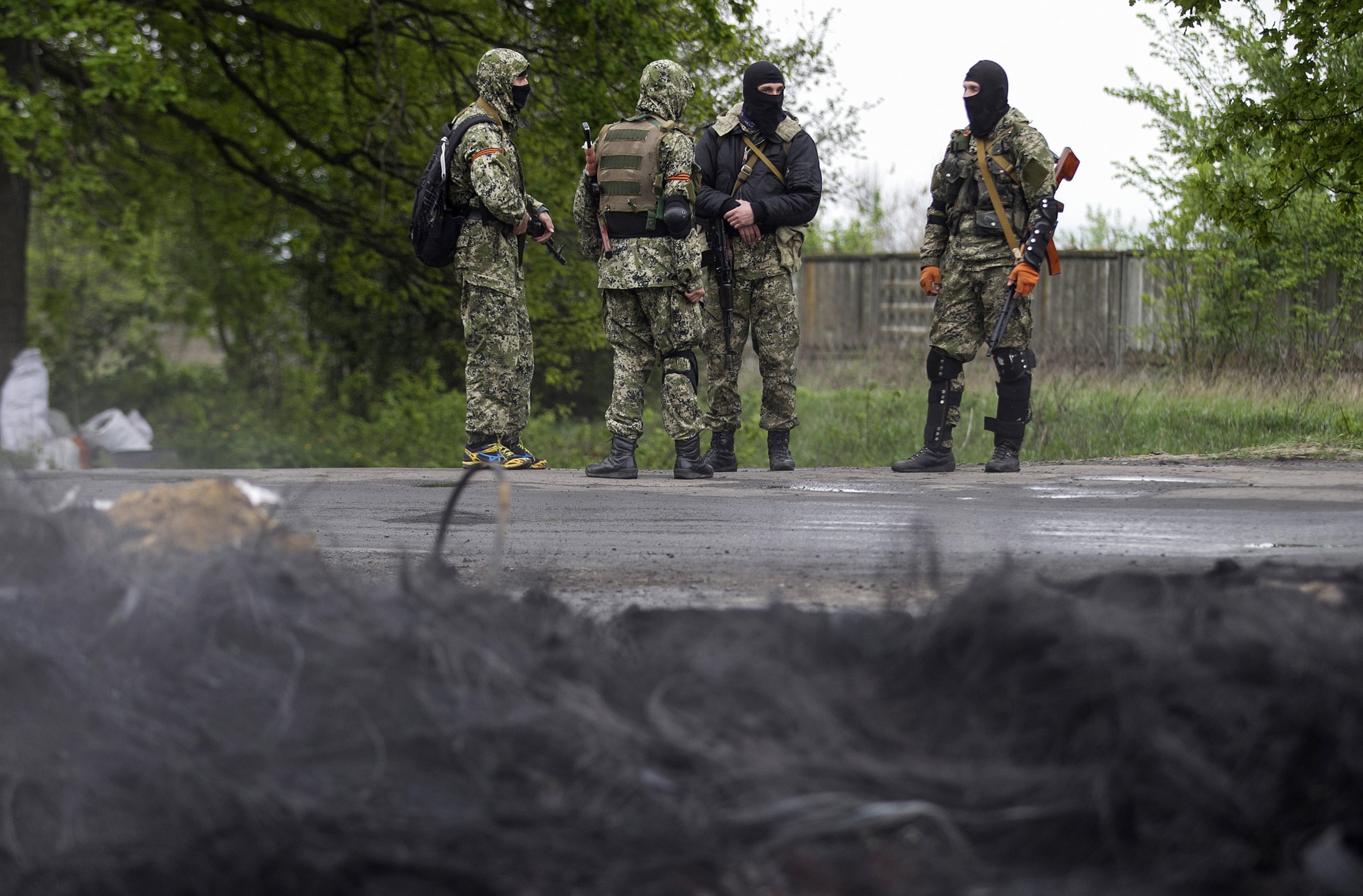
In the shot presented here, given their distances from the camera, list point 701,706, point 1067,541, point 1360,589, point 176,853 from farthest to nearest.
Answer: point 1067,541
point 1360,589
point 701,706
point 176,853

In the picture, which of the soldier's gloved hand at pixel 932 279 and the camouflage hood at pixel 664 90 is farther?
the soldier's gloved hand at pixel 932 279

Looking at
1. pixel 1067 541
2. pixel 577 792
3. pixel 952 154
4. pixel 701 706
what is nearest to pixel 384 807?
pixel 577 792

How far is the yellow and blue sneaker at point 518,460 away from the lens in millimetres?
7805

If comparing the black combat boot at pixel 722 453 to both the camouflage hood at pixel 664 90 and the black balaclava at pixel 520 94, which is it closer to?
the camouflage hood at pixel 664 90

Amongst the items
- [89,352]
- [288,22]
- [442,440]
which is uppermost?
[288,22]

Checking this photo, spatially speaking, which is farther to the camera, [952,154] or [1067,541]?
[952,154]

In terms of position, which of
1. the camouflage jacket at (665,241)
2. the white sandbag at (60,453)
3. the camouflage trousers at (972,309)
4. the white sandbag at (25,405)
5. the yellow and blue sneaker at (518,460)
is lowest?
the white sandbag at (60,453)

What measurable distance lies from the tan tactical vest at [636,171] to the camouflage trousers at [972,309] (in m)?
1.78

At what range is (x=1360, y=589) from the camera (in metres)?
2.61

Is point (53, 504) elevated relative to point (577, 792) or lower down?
elevated

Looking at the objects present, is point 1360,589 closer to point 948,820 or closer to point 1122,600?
point 1122,600

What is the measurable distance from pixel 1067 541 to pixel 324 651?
10.6 ft

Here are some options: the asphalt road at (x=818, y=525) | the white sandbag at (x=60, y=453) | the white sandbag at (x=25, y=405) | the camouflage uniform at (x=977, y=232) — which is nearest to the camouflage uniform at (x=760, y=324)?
the asphalt road at (x=818, y=525)

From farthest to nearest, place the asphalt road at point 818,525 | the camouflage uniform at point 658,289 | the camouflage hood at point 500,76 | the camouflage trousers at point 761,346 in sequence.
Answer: the camouflage trousers at point 761,346
the camouflage hood at point 500,76
the camouflage uniform at point 658,289
the asphalt road at point 818,525
